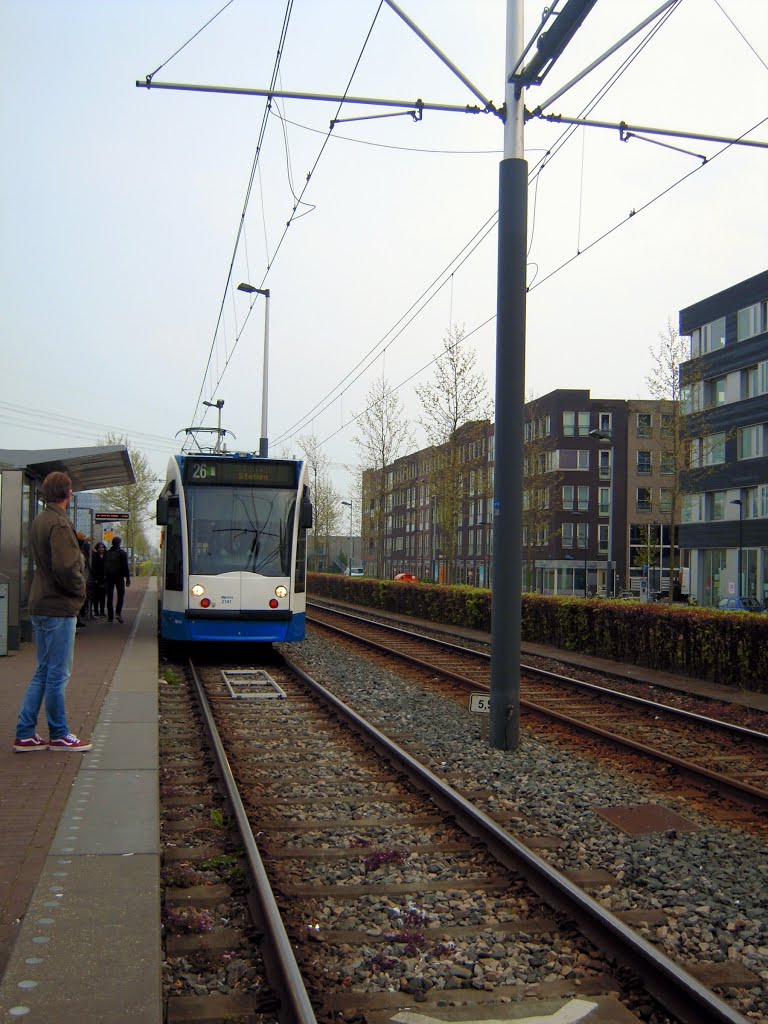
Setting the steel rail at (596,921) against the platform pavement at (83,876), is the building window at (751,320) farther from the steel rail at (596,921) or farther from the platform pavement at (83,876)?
the steel rail at (596,921)

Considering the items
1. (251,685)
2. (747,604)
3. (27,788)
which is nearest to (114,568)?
(251,685)

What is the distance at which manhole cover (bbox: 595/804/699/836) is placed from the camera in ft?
20.8

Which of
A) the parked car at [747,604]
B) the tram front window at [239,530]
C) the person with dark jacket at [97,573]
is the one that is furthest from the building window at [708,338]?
the tram front window at [239,530]

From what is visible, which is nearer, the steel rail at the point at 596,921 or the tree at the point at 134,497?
the steel rail at the point at 596,921

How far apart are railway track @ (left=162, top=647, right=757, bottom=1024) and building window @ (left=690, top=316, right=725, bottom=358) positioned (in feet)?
149

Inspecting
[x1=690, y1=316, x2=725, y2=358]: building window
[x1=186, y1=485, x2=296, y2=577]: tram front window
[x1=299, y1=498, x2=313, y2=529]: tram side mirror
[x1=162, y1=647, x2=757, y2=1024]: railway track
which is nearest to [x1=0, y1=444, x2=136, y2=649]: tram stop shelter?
[x1=186, y1=485, x2=296, y2=577]: tram front window

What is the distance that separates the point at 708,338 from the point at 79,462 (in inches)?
1574

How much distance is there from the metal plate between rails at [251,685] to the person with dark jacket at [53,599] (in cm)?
482

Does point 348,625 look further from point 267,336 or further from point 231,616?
point 267,336

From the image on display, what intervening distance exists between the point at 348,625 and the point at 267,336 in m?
14.7

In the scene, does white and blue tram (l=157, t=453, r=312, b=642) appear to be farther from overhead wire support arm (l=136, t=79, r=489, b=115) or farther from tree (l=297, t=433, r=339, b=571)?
tree (l=297, t=433, r=339, b=571)

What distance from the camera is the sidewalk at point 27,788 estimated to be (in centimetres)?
444

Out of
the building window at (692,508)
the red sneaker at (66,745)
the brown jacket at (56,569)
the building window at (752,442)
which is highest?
the building window at (752,442)

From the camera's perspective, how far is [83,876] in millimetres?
4621
